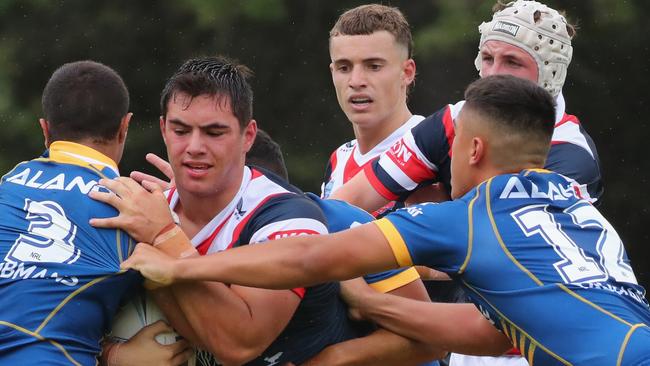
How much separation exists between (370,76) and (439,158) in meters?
1.16

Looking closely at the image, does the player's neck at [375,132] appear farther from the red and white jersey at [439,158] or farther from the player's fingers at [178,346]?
the player's fingers at [178,346]

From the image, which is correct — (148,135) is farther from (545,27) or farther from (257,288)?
(257,288)

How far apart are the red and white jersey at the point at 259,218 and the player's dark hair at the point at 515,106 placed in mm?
768

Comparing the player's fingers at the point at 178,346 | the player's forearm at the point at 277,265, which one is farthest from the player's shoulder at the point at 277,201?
the player's fingers at the point at 178,346

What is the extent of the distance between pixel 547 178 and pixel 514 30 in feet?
5.91

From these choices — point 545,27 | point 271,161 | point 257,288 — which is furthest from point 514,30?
point 257,288

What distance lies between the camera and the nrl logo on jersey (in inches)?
254

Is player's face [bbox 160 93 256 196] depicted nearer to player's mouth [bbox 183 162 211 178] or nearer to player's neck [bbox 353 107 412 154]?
player's mouth [bbox 183 162 211 178]

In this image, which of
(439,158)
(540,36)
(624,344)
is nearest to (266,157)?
(439,158)

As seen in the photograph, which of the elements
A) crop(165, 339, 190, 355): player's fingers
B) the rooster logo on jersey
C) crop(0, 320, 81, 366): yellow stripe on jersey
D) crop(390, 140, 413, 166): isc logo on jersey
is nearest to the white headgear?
crop(390, 140, 413, 166): isc logo on jersey

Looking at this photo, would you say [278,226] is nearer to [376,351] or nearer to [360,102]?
[376,351]

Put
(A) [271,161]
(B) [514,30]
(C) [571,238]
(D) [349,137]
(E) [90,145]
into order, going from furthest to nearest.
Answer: (D) [349,137]
(B) [514,30]
(A) [271,161]
(E) [90,145]
(C) [571,238]

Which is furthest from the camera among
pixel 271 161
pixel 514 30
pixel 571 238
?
pixel 514 30

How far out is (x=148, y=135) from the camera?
12.8 metres
